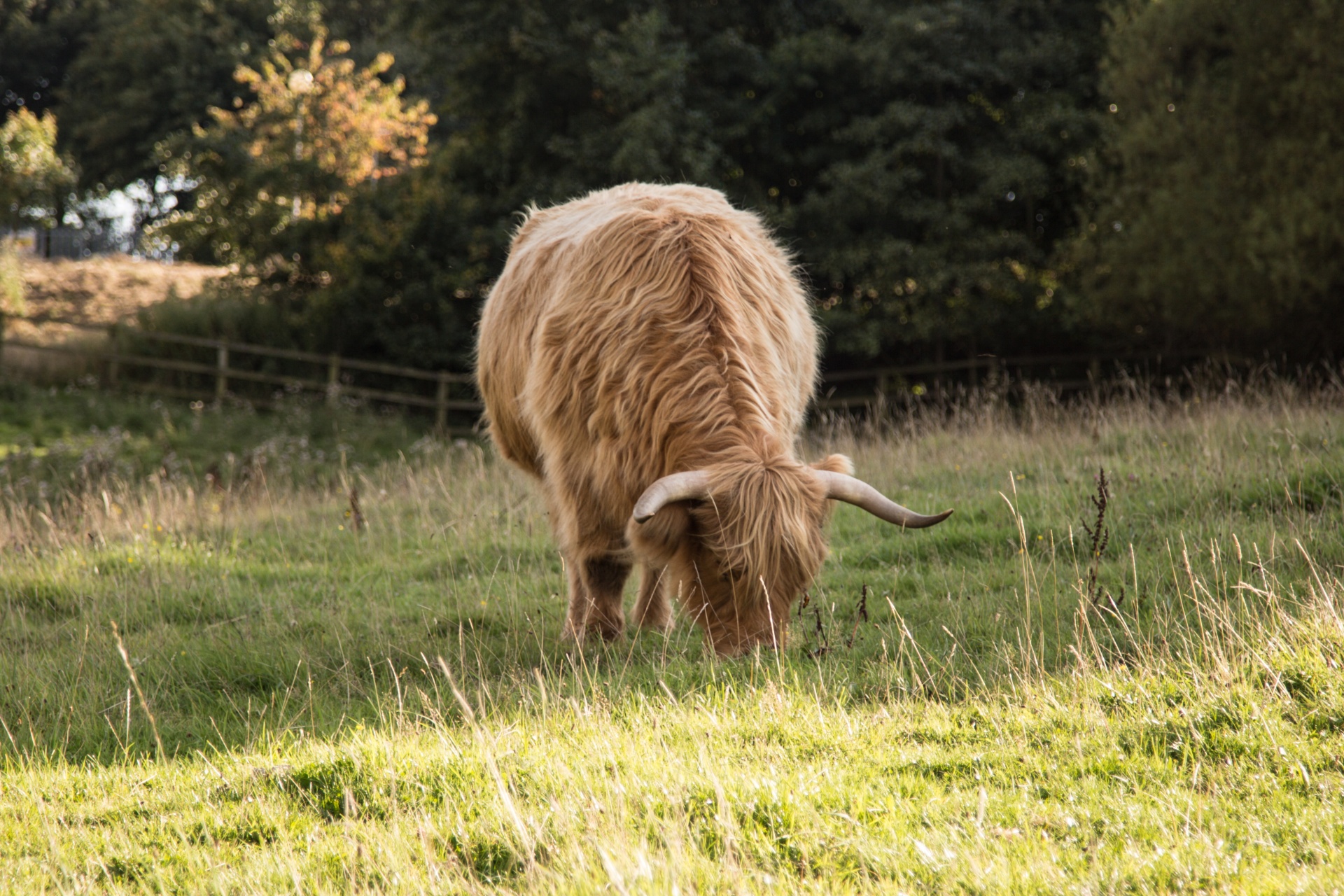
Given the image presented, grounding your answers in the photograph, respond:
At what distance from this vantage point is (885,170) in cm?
1745

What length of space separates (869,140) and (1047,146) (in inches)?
115

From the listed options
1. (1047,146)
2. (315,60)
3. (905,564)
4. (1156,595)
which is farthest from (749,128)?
(1156,595)

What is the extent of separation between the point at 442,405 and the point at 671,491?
16.3m

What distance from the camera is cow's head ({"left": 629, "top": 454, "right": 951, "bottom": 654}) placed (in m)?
3.97

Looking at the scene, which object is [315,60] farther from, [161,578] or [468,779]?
[468,779]

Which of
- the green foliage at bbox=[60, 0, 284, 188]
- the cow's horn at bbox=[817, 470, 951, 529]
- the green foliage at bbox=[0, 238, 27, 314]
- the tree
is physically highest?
the green foliage at bbox=[60, 0, 284, 188]

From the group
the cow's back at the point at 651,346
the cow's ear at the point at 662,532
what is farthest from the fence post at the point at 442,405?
the cow's ear at the point at 662,532

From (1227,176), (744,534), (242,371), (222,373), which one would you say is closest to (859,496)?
(744,534)

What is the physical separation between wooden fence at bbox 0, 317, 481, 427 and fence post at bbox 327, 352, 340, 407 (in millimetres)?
13

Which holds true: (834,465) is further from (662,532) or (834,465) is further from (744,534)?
(662,532)

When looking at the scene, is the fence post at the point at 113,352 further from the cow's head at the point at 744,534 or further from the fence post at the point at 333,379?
the cow's head at the point at 744,534

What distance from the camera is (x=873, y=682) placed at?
13.4 ft

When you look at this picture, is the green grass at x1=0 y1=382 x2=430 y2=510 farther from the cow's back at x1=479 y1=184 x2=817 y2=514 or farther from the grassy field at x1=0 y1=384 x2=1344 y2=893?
the cow's back at x1=479 y1=184 x2=817 y2=514

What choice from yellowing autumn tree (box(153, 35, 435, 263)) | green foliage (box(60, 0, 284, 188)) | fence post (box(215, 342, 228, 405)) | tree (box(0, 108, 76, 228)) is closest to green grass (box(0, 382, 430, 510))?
fence post (box(215, 342, 228, 405))
